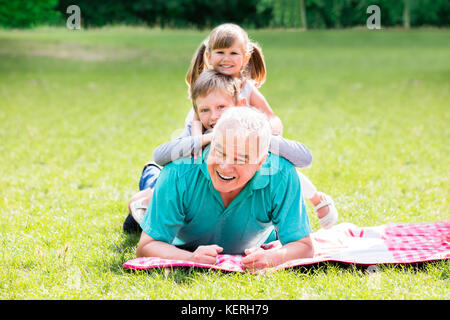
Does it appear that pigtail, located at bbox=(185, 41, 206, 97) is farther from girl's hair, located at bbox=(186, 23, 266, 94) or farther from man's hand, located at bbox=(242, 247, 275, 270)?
man's hand, located at bbox=(242, 247, 275, 270)

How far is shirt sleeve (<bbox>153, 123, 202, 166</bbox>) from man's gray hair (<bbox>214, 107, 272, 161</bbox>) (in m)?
0.35

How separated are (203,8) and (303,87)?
34185 millimetres

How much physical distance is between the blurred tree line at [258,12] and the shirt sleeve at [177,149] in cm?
3736

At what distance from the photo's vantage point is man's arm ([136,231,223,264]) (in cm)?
315

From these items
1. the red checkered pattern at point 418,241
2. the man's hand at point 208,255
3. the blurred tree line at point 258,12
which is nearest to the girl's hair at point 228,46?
the man's hand at point 208,255

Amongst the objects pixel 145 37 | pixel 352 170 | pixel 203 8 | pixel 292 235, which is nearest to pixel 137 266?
pixel 292 235

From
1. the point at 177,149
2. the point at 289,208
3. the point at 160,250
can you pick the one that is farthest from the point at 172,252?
the point at 289,208

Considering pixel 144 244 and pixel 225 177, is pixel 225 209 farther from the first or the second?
pixel 144 244

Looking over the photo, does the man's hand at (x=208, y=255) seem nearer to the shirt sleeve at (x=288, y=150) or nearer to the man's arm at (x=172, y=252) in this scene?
the man's arm at (x=172, y=252)

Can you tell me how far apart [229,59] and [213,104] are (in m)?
0.74

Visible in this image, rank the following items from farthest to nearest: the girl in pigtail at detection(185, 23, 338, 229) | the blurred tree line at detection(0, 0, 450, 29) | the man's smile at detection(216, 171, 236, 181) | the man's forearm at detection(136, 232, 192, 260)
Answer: the blurred tree line at detection(0, 0, 450, 29) < the girl in pigtail at detection(185, 23, 338, 229) < the man's forearm at detection(136, 232, 192, 260) < the man's smile at detection(216, 171, 236, 181)

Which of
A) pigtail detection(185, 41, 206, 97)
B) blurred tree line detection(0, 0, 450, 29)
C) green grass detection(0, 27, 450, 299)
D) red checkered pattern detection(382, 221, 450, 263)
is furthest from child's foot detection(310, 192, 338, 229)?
blurred tree line detection(0, 0, 450, 29)

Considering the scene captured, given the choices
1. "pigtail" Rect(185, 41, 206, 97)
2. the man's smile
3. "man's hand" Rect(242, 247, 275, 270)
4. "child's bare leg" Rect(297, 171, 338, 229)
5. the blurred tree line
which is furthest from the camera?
the blurred tree line

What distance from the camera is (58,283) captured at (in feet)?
10.2
